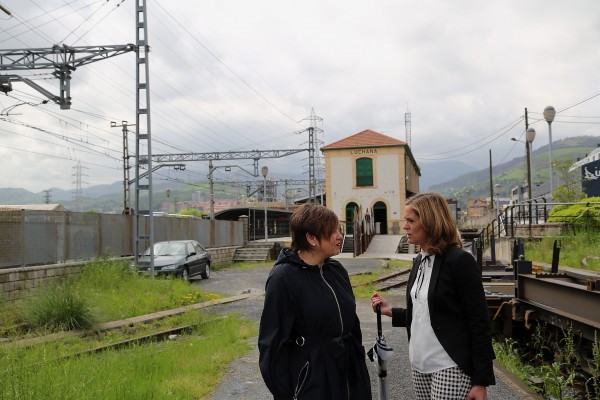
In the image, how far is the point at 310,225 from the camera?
9.61 feet

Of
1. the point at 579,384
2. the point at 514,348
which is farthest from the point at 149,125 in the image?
the point at 579,384

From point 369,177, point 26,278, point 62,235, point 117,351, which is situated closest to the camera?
point 117,351

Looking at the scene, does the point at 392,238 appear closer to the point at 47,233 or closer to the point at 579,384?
the point at 47,233

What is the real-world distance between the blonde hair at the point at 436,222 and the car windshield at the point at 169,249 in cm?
1582

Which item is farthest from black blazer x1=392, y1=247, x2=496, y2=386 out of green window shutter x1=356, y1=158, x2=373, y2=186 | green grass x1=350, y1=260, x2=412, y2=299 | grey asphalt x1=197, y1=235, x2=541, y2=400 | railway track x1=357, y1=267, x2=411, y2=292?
green window shutter x1=356, y1=158, x2=373, y2=186

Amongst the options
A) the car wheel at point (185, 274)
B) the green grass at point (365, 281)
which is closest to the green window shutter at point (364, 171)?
the green grass at point (365, 281)

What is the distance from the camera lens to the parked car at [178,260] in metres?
17.0

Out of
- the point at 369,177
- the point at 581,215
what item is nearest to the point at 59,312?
the point at 581,215

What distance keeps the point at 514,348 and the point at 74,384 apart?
6.43 m

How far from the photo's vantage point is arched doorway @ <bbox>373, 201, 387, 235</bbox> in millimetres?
45312

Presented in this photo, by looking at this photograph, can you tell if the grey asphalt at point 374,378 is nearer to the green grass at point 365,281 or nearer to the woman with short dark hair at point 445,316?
the woman with short dark hair at point 445,316

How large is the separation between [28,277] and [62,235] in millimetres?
2120

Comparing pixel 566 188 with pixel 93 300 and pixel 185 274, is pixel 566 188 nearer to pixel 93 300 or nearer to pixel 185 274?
pixel 185 274

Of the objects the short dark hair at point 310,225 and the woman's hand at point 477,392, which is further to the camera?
the short dark hair at point 310,225
